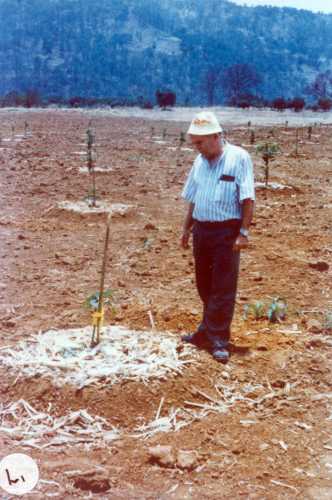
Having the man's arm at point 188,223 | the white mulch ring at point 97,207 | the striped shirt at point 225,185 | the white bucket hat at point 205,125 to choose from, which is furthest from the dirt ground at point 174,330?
the white bucket hat at point 205,125

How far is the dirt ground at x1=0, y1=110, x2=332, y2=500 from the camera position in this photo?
3.25m

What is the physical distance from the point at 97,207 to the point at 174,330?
447 cm

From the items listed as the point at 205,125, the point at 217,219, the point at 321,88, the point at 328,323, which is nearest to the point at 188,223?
the point at 217,219

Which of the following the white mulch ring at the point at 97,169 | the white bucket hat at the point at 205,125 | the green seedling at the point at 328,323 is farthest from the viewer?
the white mulch ring at the point at 97,169

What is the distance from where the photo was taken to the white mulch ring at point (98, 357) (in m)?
3.88

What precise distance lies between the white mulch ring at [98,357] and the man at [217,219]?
0.26m

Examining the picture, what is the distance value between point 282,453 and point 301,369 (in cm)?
104

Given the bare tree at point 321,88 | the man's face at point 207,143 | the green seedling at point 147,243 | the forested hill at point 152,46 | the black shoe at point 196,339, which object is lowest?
the green seedling at point 147,243

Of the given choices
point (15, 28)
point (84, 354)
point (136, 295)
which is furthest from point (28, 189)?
point (15, 28)

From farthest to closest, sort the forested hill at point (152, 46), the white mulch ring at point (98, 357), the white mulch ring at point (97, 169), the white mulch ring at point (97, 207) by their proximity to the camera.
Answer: the forested hill at point (152, 46), the white mulch ring at point (97, 169), the white mulch ring at point (97, 207), the white mulch ring at point (98, 357)

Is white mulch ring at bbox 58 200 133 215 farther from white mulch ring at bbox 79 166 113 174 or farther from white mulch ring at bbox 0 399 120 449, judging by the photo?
white mulch ring at bbox 0 399 120 449

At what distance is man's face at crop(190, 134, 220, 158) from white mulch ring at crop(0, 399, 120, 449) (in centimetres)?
172

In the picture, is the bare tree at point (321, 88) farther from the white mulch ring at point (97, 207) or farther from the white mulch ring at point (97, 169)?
the white mulch ring at point (97, 207)

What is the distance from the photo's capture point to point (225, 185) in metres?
4.12
